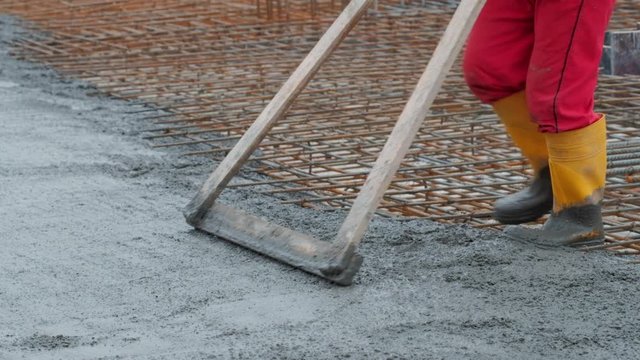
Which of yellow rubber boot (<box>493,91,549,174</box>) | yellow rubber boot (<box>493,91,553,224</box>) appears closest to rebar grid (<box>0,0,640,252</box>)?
yellow rubber boot (<box>493,91,553,224</box>)

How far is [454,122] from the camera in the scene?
548 cm

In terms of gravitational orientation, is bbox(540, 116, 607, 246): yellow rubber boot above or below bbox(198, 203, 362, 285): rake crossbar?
above

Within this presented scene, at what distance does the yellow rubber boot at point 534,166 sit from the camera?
3582 millimetres

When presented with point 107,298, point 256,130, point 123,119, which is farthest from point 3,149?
point 107,298

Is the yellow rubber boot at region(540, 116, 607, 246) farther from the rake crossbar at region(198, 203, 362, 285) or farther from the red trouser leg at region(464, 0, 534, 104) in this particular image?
the rake crossbar at region(198, 203, 362, 285)

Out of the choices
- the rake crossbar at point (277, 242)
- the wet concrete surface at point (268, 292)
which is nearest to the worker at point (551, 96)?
the wet concrete surface at point (268, 292)

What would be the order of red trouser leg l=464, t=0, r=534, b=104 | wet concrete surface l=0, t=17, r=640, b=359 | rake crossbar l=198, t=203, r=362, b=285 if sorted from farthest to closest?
red trouser leg l=464, t=0, r=534, b=104 → rake crossbar l=198, t=203, r=362, b=285 → wet concrete surface l=0, t=17, r=640, b=359

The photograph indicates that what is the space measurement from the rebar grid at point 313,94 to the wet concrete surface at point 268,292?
403mm

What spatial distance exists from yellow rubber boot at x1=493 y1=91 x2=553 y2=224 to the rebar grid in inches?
6.2

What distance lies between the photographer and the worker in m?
A: 3.29

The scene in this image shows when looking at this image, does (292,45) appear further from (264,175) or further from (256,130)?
(256,130)

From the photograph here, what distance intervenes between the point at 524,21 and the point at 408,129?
501 mm

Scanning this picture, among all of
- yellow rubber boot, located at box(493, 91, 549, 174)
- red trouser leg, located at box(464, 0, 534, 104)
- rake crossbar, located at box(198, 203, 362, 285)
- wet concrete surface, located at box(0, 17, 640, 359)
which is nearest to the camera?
wet concrete surface, located at box(0, 17, 640, 359)

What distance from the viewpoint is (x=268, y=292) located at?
3115mm
